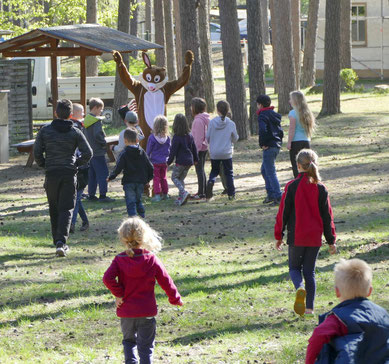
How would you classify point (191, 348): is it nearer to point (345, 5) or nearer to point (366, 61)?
point (345, 5)

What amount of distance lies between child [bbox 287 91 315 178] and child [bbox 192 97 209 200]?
2079 mm

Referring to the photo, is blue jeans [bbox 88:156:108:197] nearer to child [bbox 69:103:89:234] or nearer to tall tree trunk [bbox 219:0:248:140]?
child [bbox 69:103:89:234]

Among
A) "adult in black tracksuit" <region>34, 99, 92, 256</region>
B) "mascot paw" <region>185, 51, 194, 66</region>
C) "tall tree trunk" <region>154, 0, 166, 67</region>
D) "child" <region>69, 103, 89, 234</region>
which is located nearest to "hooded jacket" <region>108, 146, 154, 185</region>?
"child" <region>69, 103, 89, 234</region>

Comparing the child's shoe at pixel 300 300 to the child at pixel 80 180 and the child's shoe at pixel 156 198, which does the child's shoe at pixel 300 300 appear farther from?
the child's shoe at pixel 156 198

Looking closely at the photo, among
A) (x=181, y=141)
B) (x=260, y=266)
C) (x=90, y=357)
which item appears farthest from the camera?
(x=181, y=141)

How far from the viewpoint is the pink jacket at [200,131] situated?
14.5m

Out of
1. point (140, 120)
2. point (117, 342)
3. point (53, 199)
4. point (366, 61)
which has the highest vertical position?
point (366, 61)

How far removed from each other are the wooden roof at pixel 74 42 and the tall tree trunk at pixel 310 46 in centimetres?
2088

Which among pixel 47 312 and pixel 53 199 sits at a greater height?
pixel 53 199

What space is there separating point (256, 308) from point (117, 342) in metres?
1.55

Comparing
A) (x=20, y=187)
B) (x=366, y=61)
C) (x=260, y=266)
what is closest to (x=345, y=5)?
(x=366, y=61)

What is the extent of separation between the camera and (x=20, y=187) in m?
17.3

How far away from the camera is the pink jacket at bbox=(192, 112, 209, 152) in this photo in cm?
1448

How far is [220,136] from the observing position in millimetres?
13914
